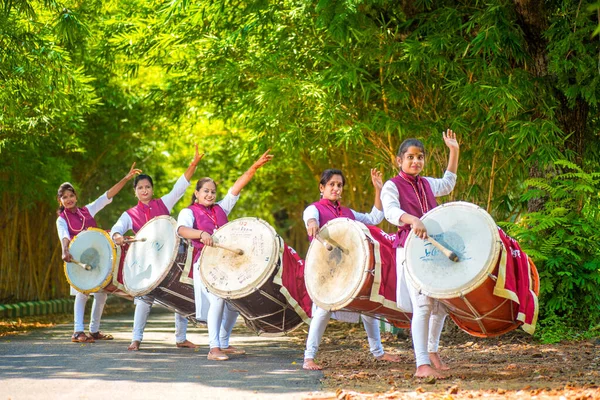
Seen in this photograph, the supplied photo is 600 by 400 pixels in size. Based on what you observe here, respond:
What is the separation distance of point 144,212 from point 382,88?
2671 millimetres

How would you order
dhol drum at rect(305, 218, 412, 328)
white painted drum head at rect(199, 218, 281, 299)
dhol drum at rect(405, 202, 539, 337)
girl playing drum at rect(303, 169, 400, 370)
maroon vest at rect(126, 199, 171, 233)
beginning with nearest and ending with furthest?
dhol drum at rect(405, 202, 539, 337) → dhol drum at rect(305, 218, 412, 328) → girl playing drum at rect(303, 169, 400, 370) → white painted drum head at rect(199, 218, 281, 299) → maroon vest at rect(126, 199, 171, 233)

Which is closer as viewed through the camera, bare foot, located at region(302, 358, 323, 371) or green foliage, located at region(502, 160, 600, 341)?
bare foot, located at region(302, 358, 323, 371)

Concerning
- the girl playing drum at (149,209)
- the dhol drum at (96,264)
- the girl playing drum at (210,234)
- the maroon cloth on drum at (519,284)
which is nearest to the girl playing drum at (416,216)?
the maroon cloth on drum at (519,284)

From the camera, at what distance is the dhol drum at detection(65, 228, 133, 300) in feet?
28.6

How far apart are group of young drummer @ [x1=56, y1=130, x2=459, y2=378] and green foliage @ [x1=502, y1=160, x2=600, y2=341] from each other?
159 centimetres

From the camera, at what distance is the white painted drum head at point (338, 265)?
620cm

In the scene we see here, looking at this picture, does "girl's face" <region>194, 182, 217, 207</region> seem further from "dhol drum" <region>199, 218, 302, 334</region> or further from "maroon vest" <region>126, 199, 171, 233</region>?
"maroon vest" <region>126, 199, 171, 233</region>

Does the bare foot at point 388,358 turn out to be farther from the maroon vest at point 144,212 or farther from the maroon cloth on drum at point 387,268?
the maroon vest at point 144,212

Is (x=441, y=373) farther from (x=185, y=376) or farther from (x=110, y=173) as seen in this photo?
(x=110, y=173)

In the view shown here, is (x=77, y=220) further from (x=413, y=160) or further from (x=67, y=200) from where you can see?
(x=413, y=160)

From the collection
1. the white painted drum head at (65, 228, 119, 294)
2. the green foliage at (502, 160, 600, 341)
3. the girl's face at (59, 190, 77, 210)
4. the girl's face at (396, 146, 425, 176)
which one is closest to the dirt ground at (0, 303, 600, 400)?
the green foliage at (502, 160, 600, 341)

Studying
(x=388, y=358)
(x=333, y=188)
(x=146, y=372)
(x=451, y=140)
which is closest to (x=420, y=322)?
(x=388, y=358)

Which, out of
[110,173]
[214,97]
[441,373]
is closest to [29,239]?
[110,173]

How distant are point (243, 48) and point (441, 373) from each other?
579cm
